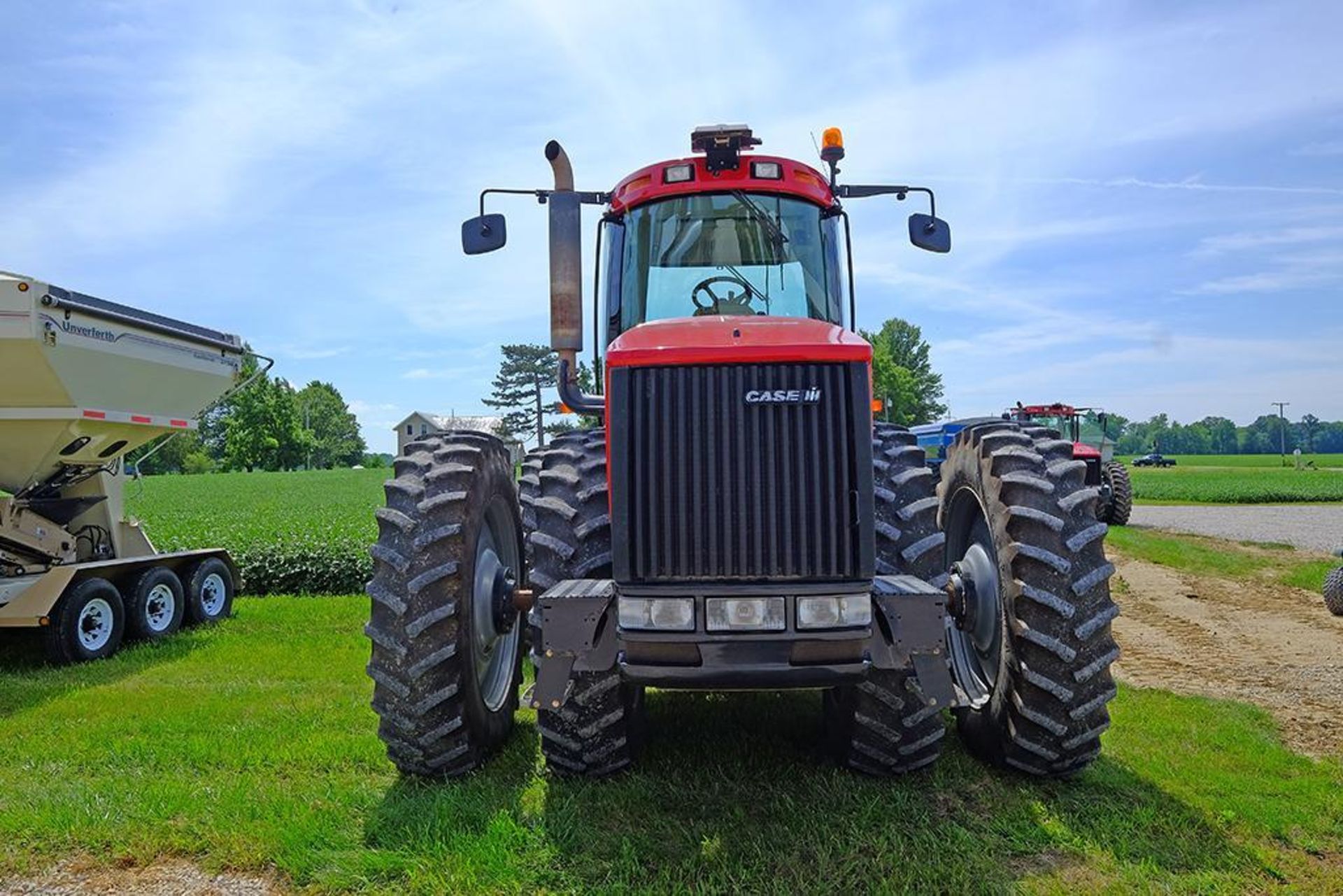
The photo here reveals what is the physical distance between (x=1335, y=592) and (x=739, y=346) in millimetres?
8082

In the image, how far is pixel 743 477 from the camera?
11.8 feet

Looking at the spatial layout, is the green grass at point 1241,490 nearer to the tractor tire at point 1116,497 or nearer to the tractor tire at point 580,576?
the tractor tire at point 1116,497

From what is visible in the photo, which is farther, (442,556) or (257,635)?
(257,635)

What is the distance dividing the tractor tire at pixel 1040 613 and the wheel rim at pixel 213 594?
821cm

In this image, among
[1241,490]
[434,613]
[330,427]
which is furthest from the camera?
[330,427]

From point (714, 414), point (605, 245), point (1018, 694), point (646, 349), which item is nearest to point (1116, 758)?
point (1018, 694)

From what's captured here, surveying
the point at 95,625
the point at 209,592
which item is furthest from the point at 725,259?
the point at 209,592

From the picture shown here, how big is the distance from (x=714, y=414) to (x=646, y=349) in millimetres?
367

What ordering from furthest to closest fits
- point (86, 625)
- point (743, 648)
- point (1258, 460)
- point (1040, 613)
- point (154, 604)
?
1. point (1258, 460)
2. point (154, 604)
3. point (86, 625)
4. point (1040, 613)
5. point (743, 648)

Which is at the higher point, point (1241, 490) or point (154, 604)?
point (154, 604)

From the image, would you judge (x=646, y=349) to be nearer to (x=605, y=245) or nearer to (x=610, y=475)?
(x=610, y=475)

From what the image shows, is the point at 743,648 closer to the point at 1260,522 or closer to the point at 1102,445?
the point at 1102,445

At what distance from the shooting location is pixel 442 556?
13.9 feet

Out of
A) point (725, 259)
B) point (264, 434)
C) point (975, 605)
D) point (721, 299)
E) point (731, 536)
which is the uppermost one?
point (264, 434)
